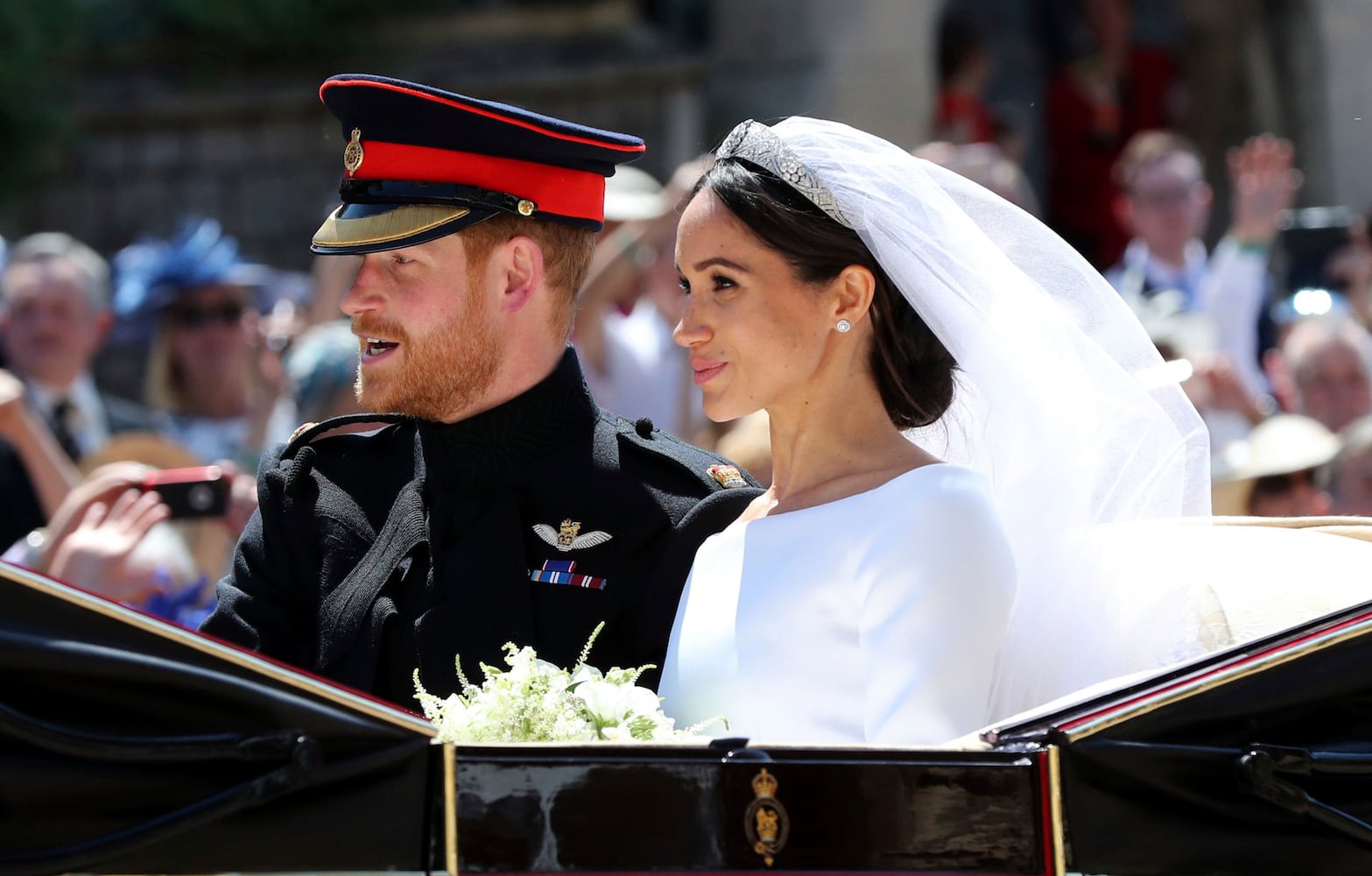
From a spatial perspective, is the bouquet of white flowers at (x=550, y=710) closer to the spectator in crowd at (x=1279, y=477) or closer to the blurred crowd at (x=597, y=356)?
the blurred crowd at (x=597, y=356)

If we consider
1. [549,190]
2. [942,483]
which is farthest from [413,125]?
[942,483]

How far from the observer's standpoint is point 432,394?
2.90 metres

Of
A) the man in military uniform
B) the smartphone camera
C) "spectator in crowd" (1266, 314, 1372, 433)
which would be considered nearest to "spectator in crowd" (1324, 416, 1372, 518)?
"spectator in crowd" (1266, 314, 1372, 433)

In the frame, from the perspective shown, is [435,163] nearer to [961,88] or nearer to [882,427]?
[882,427]

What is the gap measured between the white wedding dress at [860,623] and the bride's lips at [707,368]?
0.75 ft

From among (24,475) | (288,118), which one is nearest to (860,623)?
(24,475)

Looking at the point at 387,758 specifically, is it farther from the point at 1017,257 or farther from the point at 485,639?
the point at 1017,257

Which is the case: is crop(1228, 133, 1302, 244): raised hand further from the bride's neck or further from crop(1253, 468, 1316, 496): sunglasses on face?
the bride's neck

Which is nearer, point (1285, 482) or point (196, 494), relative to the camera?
point (196, 494)

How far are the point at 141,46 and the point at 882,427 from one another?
7945 mm

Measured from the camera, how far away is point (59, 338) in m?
5.95

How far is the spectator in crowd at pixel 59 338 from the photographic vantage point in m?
5.94

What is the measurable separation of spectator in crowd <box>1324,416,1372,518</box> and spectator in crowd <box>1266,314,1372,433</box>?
62cm

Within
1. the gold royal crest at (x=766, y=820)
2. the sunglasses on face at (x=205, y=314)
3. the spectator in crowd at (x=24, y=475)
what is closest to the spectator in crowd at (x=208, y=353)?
the sunglasses on face at (x=205, y=314)
